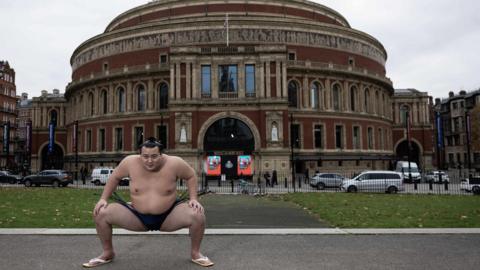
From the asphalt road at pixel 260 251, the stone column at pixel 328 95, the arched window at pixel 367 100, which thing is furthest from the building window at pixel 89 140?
the asphalt road at pixel 260 251

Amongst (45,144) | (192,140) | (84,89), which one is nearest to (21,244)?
(192,140)

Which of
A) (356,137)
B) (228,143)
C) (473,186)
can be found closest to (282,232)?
(473,186)

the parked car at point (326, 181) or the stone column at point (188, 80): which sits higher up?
the stone column at point (188, 80)

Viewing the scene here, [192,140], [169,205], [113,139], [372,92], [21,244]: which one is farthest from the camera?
[372,92]

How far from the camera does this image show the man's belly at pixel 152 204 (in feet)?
19.2

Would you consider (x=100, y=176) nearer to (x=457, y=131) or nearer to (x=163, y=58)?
(x=163, y=58)

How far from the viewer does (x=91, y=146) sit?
5244 centimetres

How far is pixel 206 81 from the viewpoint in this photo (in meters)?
41.2

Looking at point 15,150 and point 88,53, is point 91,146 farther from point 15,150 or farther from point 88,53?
point 15,150

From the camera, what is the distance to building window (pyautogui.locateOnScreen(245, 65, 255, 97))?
4075cm

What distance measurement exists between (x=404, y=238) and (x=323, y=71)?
1625 inches

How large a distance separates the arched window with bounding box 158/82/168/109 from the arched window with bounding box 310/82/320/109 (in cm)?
1741

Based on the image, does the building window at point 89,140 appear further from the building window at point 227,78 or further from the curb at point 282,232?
the curb at point 282,232

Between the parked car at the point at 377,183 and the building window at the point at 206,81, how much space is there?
1798cm
